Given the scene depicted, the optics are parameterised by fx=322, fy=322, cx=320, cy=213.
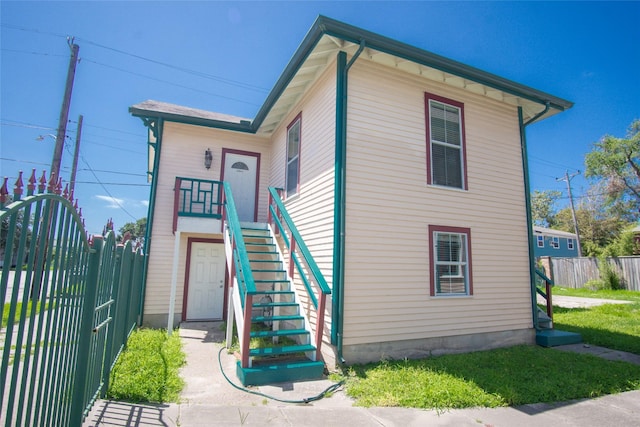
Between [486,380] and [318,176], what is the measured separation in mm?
4419

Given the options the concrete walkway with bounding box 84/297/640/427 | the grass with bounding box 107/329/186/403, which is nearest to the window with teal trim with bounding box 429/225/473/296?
the concrete walkway with bounding box 84/297/640/427

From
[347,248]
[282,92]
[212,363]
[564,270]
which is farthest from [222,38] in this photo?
[564,270]

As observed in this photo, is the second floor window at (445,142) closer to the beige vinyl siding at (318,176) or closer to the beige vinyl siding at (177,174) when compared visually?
the beige vinyl siding at (318,176)

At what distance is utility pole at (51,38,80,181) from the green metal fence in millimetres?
8896

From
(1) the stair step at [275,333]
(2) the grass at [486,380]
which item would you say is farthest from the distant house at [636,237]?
(1) the stair step at [275,333]

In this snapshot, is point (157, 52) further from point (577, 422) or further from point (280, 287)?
point (577, 422)

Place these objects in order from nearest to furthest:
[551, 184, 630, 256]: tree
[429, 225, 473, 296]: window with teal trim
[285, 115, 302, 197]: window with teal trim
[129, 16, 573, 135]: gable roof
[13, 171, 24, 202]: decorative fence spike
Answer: [13, 171, 24, 202]: decorative fence spike < [129, 16, 573, 135]: gable roof < [429, 225, 473, 296]: window with teal trim < [285, 115, 302, 197]: window with teal trim < [551, 184, 630, 256]: tree

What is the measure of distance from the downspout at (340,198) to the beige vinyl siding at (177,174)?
3896 mm

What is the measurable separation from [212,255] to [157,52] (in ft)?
35.0

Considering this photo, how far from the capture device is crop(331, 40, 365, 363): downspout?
532 cm

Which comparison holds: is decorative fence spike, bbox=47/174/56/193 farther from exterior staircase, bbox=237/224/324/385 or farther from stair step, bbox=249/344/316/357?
stair step, bbox=249/344/316/357

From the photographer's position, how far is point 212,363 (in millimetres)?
5348

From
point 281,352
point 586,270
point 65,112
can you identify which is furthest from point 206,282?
point 586,270

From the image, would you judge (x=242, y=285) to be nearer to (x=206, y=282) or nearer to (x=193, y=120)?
(x=206, y=282)
